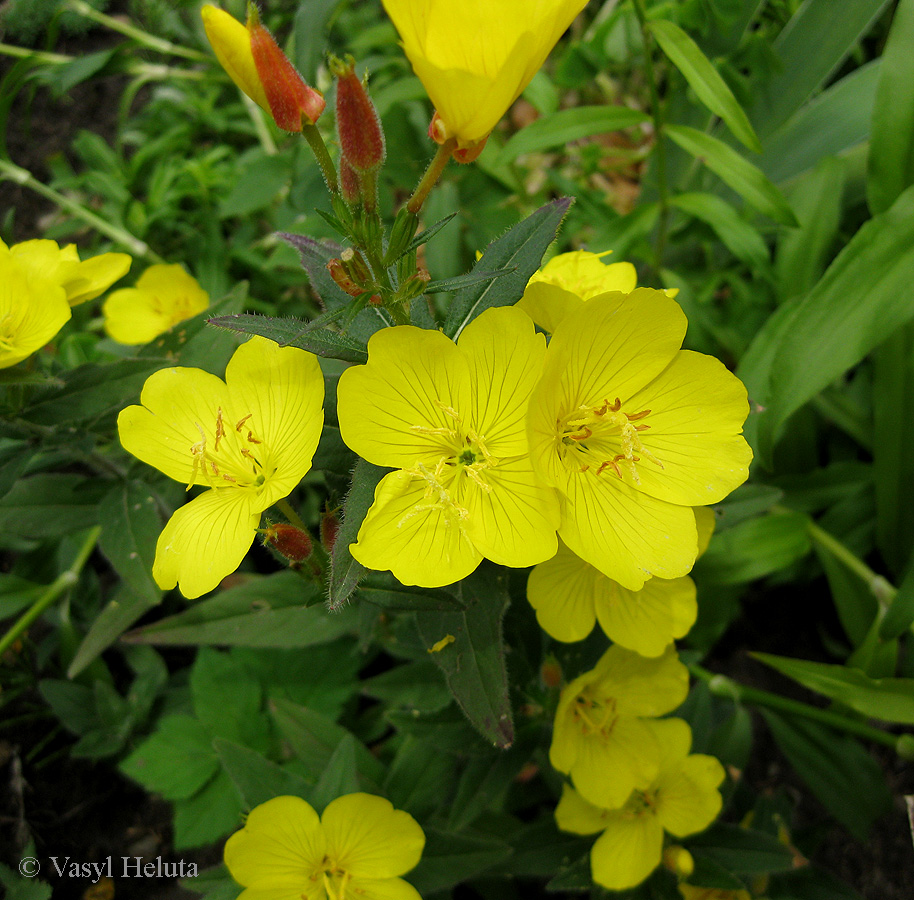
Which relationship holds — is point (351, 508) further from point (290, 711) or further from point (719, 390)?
point (290, 711)

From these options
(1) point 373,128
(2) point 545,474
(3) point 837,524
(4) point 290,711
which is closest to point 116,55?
(1) point 373,128

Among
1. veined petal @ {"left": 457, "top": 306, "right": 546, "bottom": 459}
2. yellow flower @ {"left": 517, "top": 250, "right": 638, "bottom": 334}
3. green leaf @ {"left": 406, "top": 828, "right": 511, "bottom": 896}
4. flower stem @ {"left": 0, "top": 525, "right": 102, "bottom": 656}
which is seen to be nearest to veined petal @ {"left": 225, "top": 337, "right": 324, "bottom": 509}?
veined petal @ {"left": 457, "top": 306, "right": 546, "bottom": 459}

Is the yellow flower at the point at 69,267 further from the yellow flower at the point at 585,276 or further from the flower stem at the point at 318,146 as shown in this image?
the yellow flower at the point at 585,276

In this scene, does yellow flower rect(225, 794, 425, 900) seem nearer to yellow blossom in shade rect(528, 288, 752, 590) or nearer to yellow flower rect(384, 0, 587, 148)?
yellow blossom in shade rect(528, 288, 752, 590)

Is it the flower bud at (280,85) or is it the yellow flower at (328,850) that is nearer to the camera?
the flower bud at (280,85)

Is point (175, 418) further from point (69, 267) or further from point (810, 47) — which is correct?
point (810, 47)

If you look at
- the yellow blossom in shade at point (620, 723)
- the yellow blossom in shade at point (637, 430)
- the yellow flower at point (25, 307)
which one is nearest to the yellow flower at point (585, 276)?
the yellow blossom in shade at point (637, 430)
